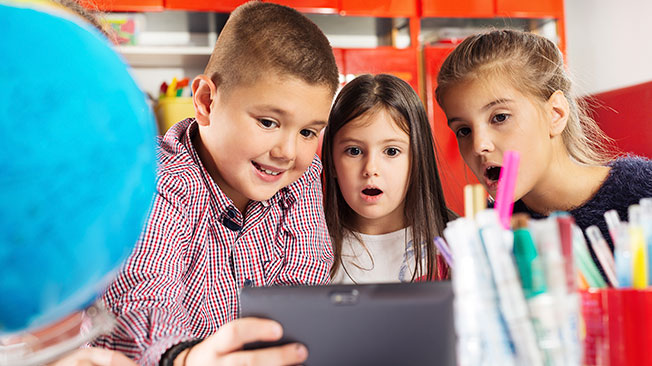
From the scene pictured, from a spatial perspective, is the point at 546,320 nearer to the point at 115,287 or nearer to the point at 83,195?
the point at 83,195

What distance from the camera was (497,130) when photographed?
1.03 meters

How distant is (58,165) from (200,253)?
68 cm

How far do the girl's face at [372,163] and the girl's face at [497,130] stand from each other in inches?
6.1

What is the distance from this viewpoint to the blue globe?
0.31m

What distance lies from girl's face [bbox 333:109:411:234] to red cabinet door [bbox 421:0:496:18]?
5.80ft

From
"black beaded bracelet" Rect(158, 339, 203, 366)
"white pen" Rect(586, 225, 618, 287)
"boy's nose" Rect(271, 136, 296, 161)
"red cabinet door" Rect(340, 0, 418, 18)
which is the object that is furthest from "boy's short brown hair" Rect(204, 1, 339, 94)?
"red cabinet door" Rect(340, 0, 418, 18)

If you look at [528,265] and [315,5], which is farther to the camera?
[315,5]

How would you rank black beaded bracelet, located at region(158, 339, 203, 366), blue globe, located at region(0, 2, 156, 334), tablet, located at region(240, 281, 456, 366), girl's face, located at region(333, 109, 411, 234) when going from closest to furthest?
1. blue globe, located at region(0, 2, 156, 334)
2. tablet, located at region(240, 281, 456, 366)
3. black beaded bracelet, located at region(158, 339, 203, 366)
4. girl's face, located at region(333, 109, 411, 234)

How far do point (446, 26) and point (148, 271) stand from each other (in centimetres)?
259

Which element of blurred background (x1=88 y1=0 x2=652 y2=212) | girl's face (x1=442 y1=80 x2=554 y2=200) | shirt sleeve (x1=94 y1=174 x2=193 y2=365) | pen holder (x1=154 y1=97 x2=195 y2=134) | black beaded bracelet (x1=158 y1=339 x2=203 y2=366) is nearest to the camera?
black beaded bracelet (x1=158 y1=339 x2=203 y2=366)

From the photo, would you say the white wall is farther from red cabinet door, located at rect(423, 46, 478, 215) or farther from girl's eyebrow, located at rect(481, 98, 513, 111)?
girl's eyebrow, located at rect(481, 98, 513, 111)

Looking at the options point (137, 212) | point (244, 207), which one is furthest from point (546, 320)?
point (244, 207)

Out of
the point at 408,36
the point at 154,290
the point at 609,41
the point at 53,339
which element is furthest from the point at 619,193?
the point at 609,41

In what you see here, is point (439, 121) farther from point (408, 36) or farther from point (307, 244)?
point (307, 244)
